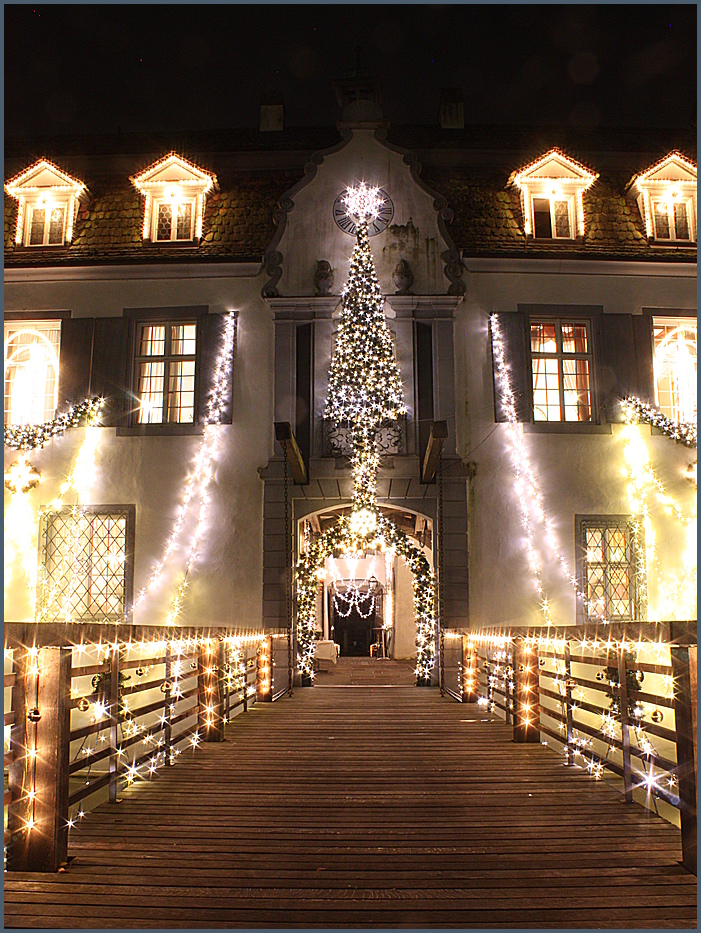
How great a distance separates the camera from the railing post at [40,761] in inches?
156

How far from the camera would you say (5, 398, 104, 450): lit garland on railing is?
13773 millimetres

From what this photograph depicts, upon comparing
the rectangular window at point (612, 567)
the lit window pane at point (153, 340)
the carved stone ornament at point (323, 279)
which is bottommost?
the rectangular window at point (612, 567)

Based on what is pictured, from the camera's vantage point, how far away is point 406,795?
18.7ft

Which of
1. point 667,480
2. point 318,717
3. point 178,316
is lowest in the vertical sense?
point 318,717

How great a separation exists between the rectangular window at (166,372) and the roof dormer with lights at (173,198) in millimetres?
1637

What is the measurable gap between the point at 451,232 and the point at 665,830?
37.7 ft

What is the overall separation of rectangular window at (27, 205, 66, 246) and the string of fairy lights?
209 inches

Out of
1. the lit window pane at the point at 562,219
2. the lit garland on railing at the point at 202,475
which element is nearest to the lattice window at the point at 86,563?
the lit garland on railing at the point at 202,475

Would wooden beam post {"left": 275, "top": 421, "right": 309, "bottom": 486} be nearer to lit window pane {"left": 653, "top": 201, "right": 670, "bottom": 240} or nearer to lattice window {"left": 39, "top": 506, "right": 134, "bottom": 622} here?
lattice window {"left": 39, "top": 506, "right": 134, "bottom": 622}

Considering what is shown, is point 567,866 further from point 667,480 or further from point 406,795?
point 667,480

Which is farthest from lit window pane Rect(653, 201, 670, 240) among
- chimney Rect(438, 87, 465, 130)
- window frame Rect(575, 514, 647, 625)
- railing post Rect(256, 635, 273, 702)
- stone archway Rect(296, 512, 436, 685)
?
railing post Rect(256, 635, 273, 702)

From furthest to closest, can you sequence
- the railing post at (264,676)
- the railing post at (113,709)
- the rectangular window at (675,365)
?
the rectangular window at (675,365)
the railing post at (264,676)
the railing post at (113,709)

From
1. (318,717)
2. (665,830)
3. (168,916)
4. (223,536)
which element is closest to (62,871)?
(168,916)

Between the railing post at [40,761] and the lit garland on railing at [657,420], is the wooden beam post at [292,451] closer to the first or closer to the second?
the lit garland on railing at [657,420]
